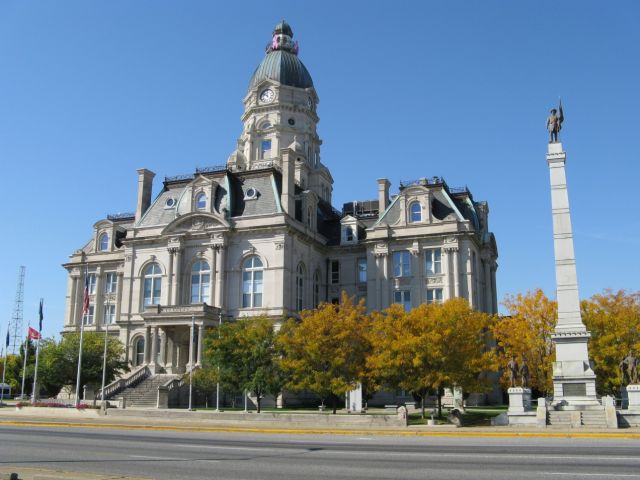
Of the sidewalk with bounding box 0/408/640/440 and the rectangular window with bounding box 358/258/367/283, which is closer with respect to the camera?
the sidewalk with bounding box 0/408/640/440

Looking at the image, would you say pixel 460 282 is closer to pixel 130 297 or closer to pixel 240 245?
pixel 240 245

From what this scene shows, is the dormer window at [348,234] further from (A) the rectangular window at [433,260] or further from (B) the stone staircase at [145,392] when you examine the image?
(B) the stone staircase at [145,392]

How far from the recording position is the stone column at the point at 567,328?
34.1 meters

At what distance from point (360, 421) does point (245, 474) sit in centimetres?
1958

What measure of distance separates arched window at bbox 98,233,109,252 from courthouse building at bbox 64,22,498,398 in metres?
3.24

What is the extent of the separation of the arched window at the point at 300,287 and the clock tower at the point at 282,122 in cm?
1417

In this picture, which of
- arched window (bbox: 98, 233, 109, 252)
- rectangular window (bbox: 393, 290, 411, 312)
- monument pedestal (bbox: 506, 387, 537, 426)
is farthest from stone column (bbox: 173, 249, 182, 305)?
monument pedestal (bbox: 506, 387, 537, 426)

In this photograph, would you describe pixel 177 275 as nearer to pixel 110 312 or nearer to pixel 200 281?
pixel 200 281

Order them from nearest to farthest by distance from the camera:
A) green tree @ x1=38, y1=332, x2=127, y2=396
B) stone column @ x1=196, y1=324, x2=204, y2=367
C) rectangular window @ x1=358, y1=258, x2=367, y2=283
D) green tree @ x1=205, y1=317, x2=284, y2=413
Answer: green tree @ x1=205, y1=317, x2=284, y2=413 → stone column @ x1=196, y1=324, x2=204, y2=367 → green tree @ x1=38, y1=332, x2=127, y2=396 → rectangular window @ x1=358, y1=258, x2=367, y2=283

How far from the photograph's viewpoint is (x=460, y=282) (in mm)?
58406

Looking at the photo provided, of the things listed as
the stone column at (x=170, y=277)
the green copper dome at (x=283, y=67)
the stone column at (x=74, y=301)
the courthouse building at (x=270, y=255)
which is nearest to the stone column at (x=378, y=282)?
the courthouse building at (x=270, y=255)

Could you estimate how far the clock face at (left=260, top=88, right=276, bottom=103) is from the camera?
76875 mm

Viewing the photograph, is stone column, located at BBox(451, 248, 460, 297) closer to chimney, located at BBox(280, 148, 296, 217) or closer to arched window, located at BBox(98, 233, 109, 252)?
chimney, located at BBox(280, 148, 296, 217)

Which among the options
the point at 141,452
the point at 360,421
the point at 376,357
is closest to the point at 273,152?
the point at 376,357
